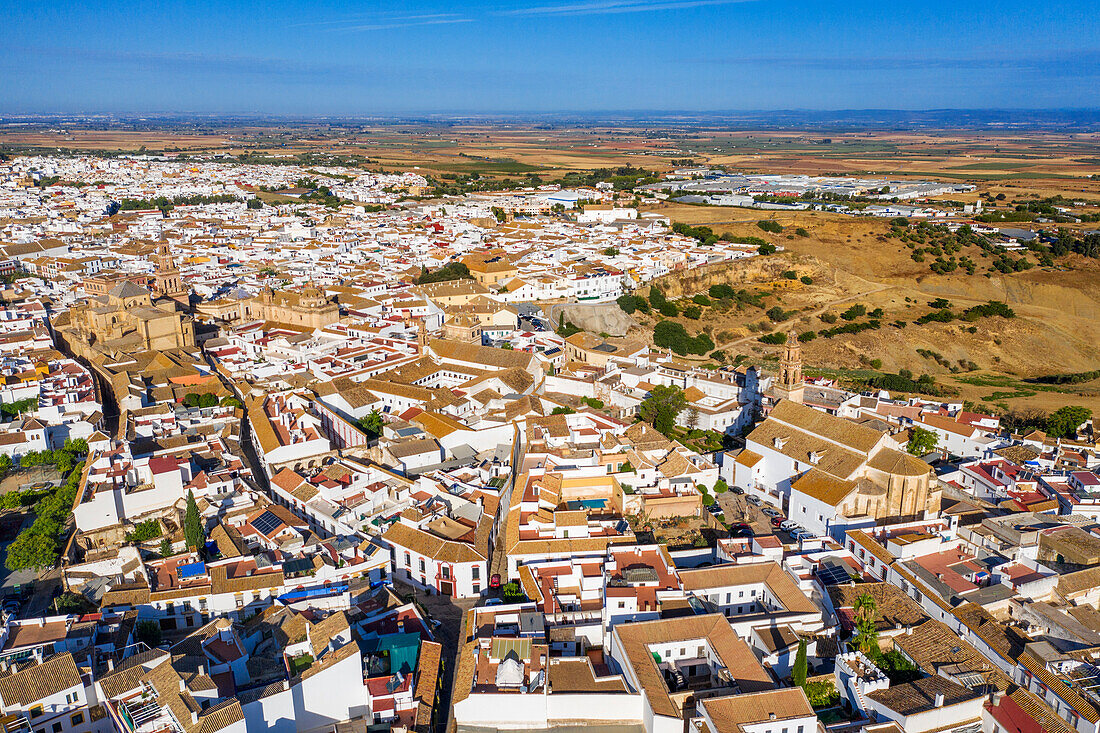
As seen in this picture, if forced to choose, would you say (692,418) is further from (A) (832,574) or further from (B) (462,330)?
(B) (462,330)

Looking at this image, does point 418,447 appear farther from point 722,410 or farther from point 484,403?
point 722,410

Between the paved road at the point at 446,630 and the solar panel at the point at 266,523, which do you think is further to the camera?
the solar panel at the point at 266,523

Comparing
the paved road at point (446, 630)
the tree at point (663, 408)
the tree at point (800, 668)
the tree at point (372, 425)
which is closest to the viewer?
the tree at point (800, 668)

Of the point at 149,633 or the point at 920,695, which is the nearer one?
the point at 920,695

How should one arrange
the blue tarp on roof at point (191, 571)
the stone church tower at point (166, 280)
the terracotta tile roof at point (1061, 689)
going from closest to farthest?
the terracotta tile roof at point (1061, 689) < the blue tarp on roof at point (191, 571) < the stone church tower at point (166, 280)

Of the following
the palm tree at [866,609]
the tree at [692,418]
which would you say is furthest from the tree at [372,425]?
the palm tree at [866,609]

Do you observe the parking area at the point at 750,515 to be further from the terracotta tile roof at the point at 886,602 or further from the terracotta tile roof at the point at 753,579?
the terracotta tile roof at the point at 753,579

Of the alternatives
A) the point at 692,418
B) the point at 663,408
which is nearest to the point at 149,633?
the point at 663,408

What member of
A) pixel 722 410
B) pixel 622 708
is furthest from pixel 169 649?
pixel 722 410
